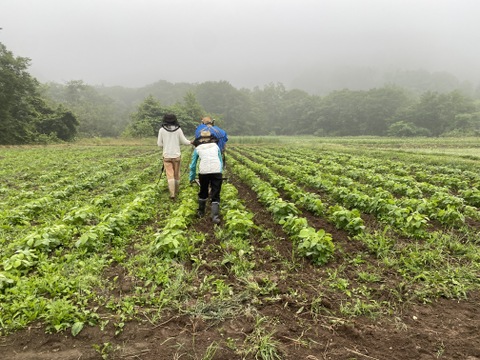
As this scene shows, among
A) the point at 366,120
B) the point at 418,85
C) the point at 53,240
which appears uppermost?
the point at 418,85

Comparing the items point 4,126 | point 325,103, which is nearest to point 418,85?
point 325,103

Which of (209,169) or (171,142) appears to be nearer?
(209,169)

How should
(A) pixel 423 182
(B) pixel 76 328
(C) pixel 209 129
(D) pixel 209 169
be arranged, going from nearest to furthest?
(B) pixel 76 328, (D) pixel 209 169, (C) pixel 209 129, (A) pixel 423 182

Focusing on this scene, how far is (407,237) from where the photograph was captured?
18.0 feet

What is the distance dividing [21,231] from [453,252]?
8093mm

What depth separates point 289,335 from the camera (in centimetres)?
300

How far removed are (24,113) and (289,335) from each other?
48.2 meters

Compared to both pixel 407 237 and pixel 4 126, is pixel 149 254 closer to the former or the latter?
pixel 407 237

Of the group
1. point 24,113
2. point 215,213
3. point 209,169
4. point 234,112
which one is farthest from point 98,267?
point 234,112

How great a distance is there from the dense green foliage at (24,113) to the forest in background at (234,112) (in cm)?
10

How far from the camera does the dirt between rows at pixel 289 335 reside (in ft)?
8.96

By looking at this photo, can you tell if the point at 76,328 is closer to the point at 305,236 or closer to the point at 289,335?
the point at 289,335

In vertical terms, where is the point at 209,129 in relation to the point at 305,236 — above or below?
above

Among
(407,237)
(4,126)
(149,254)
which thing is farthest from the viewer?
(4,126)
